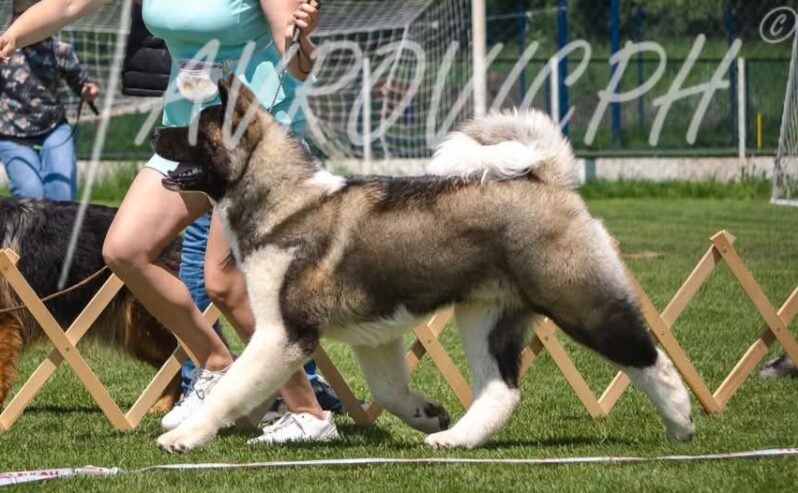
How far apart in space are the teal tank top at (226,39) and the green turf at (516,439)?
129 cm

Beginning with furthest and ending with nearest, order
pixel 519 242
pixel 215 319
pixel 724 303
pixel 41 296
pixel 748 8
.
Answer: pixel 748 8, pixel 724 303, pixel 41 296, pixel 215 319, pixel 519 242

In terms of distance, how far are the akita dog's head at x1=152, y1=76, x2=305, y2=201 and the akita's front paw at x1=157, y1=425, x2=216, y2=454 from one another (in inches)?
A: 34.1

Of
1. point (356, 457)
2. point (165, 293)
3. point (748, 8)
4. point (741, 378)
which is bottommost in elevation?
point (748, 8)

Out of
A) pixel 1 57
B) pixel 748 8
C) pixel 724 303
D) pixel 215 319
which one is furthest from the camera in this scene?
pixel 748 8

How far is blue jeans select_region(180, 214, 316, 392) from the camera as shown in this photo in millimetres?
6340

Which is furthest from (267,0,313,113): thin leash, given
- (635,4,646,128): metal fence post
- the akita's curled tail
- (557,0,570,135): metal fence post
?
(635,4,646,128): metal fence post

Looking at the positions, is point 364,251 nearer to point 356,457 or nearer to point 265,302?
point 265,302

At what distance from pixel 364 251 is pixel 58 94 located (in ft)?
17.3

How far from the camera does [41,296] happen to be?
22.2 ft

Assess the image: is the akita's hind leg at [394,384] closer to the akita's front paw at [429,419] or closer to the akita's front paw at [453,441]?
the akita's front paw at [429,419]

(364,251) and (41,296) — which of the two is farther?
(41,296)

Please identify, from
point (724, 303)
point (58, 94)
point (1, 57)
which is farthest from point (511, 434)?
point (58, 94)

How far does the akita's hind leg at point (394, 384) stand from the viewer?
538cm

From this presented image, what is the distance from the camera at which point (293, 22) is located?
500cm
